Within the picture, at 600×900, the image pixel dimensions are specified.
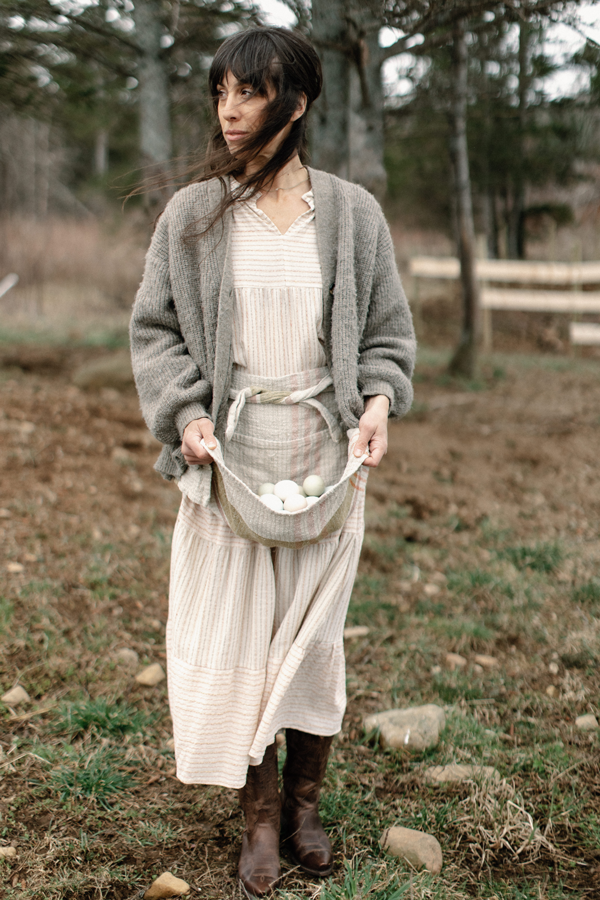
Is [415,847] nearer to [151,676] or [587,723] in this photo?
[587,723]

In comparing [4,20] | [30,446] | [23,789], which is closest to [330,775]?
[23,789]

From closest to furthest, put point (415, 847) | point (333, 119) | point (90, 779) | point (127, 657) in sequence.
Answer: point (415, 847), point (90, 779), point (127, 657), point (333, 119)

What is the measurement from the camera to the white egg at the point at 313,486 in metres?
1.73

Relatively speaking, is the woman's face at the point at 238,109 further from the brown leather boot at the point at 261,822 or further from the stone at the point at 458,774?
the stone at the point at 458,774

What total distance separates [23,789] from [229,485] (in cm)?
115

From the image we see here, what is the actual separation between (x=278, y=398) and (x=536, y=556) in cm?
239

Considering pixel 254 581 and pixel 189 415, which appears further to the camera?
pixel 254 581

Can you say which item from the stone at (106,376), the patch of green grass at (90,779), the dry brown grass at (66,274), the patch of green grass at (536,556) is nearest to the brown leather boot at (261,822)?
the patch of green grass at (90,779)

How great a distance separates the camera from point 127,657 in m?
2.80

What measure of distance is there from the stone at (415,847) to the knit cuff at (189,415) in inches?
46.6

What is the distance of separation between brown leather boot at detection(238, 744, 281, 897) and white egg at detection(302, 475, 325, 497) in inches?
26.7

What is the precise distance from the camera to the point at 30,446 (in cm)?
480

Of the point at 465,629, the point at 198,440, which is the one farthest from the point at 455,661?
the point at 198,440

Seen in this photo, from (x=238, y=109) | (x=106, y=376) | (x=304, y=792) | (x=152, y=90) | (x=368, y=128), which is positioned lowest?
(x=304, y=792)
